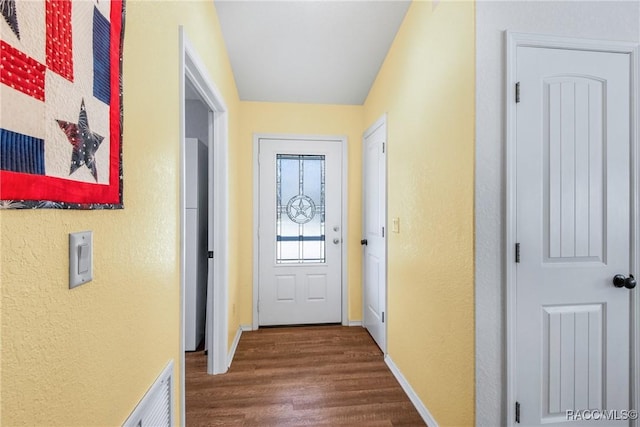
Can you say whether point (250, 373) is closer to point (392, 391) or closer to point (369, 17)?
point (392, 391)

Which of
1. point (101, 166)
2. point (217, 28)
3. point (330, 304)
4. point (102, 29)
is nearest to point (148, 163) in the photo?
point (101, 166)

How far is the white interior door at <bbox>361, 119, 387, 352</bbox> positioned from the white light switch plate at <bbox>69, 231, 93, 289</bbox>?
2153 millimetres

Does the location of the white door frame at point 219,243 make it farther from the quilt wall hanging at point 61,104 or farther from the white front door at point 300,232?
the quilt wall hanging at point 61,104

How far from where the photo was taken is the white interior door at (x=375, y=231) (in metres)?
2.64

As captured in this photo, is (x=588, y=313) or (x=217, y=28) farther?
(x=217, y=28)

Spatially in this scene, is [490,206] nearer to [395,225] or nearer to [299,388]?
[395,225]

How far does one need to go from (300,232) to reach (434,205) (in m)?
1.77

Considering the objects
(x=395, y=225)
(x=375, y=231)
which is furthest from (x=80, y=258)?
(x=375, y=231)

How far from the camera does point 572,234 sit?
4.71ft

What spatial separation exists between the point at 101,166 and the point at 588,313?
6.69 ft

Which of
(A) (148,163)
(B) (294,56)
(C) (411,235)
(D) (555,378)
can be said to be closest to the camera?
(A) (148,163)

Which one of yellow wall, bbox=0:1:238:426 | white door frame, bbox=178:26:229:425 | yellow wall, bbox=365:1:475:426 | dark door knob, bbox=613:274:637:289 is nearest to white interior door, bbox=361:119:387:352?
yellow wall, bbox=365:1:475:426

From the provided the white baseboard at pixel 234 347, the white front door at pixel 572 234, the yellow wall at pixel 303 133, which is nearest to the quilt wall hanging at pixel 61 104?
the white front door at pixel 572 234

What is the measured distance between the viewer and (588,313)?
1449 mm
